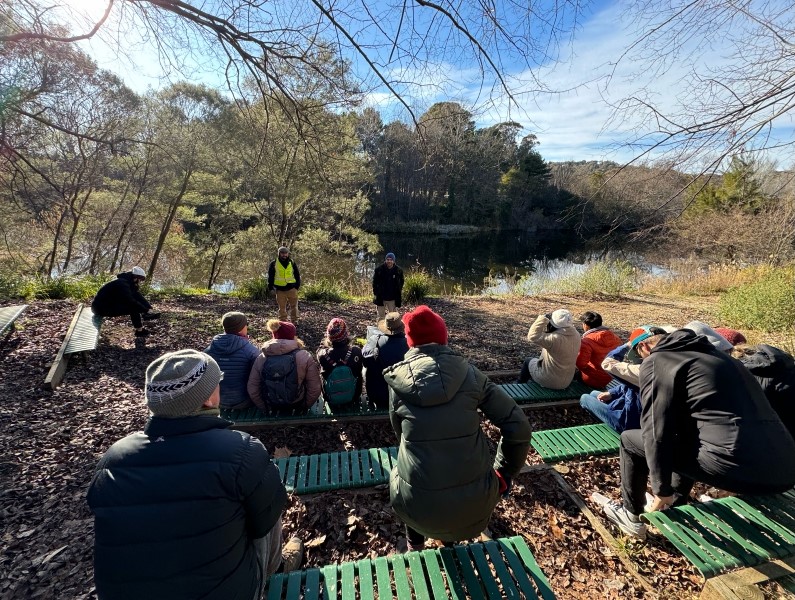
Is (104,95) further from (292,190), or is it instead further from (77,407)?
(77,407)

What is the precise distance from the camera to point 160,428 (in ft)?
4.54

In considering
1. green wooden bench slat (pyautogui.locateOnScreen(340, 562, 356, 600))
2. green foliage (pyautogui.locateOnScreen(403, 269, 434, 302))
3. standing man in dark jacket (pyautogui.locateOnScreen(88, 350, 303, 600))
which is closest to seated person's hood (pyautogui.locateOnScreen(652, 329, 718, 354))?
green wooden bench slat (pyautogui.locateOnScreen(340, 562, 356, 600))

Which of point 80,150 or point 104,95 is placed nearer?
point 104,95

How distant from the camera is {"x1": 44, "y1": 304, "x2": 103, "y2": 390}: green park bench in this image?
4.40m

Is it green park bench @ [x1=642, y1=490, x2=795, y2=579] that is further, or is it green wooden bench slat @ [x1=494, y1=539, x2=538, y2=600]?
green park bench @ [x1=642, y1=490, x2=795, y2=579]

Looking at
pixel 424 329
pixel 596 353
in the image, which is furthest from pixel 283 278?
pixel 424 329

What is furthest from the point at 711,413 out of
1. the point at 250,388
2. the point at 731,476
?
the point at 250,388

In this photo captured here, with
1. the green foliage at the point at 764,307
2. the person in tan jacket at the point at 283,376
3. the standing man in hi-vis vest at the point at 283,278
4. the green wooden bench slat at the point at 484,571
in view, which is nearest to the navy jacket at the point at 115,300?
the standing man in hi-vis vest at the point at 283,278

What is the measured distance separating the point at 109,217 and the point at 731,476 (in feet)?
65.0

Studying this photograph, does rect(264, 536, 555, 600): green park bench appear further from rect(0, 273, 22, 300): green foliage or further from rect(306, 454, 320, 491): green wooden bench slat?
rect(0, 273, 22, 300): green foliage

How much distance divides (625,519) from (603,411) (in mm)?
1033

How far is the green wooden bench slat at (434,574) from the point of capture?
1762 mm

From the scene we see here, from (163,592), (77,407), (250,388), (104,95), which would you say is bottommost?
(77,407)

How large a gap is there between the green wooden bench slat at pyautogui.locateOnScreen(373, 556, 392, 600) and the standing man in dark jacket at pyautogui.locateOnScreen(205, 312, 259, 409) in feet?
7.72
